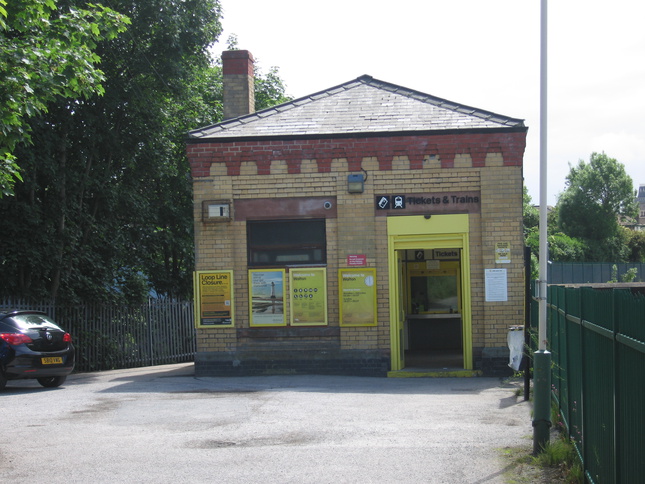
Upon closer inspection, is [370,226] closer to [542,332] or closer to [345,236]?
[345,236]

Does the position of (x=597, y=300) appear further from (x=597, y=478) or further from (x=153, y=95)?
(x=153, y=95)

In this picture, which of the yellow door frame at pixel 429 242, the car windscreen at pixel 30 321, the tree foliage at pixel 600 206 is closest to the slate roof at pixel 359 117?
the yellow door frame at pixel 429 242

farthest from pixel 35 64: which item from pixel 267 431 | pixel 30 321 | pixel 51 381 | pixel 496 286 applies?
pixel 496 286

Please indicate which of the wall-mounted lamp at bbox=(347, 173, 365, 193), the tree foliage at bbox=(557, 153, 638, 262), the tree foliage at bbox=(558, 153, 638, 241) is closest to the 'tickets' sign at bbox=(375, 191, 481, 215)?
the wall-mounted lamp at bbox=(347, 173, 365, 193)

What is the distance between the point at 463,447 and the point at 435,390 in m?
5.20

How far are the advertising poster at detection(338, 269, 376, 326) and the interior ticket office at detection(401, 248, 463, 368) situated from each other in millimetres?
3382

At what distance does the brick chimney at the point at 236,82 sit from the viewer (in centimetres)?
1867

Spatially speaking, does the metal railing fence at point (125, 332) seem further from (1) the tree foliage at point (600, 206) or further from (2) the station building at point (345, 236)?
(1) the tree foliage at point (600, 206)

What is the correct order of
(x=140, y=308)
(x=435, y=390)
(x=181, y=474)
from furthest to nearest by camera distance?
(x=140, y=308), (x=435, y=390), (x=181, y=474)

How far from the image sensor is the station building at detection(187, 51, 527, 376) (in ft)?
51.3

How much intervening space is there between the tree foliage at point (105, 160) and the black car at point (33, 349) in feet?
13.0

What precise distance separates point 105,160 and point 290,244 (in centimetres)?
814

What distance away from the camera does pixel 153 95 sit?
21391 mm

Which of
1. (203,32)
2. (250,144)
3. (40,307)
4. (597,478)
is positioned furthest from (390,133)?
(597,478)
